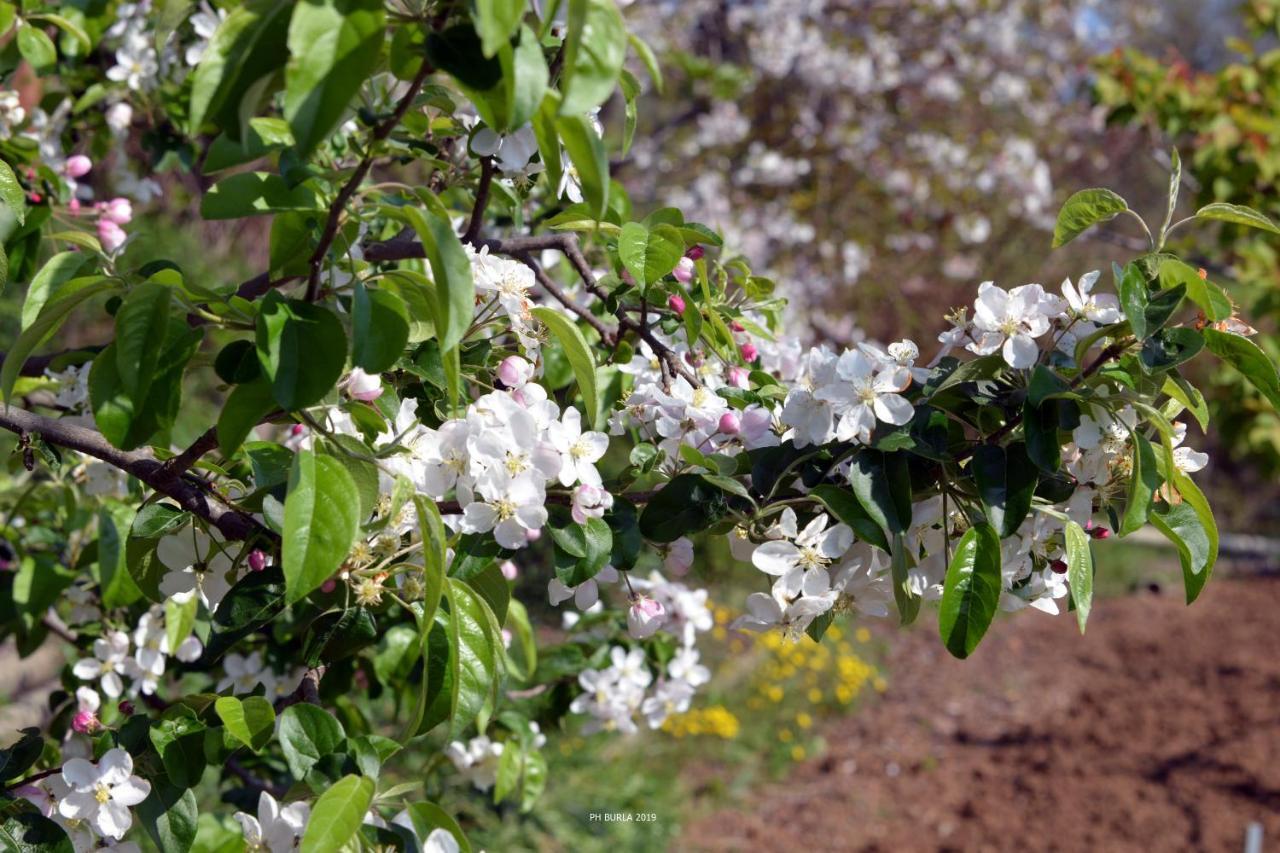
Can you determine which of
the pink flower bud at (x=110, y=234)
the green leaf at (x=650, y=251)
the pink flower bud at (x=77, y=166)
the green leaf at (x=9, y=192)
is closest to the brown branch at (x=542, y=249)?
the green leaf at (x=650, y=251)

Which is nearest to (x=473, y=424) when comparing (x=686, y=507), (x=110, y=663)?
(x=686, y=507)

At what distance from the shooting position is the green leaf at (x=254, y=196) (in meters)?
0.86

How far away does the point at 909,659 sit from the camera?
592 centimetres

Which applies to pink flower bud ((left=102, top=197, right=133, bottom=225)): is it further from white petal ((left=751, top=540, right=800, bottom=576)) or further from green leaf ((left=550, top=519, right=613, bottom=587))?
white petal ((left=751, top=540, right=800, bottom=576))

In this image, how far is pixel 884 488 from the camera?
3.05ft

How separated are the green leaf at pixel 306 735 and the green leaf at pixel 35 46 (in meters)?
1.06

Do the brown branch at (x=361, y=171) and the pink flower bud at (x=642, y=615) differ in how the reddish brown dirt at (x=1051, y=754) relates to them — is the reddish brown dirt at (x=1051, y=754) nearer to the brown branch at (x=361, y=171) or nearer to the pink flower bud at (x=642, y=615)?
the pink flower bud at (x=642, y=615)

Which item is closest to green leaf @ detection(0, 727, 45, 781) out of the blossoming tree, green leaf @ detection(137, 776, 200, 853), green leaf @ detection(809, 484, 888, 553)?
the blossoming tree

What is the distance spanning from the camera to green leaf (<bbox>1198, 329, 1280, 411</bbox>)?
0.92 metres

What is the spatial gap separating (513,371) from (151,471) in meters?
0.35

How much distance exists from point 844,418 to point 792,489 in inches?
4.1

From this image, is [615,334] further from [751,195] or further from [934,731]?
[751,195]

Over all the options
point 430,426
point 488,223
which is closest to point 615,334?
point 430,426

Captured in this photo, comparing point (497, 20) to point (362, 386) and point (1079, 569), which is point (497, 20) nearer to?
point (362, 386)
